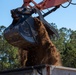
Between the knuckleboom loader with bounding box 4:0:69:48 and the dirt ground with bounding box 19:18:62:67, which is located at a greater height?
the knuckleboom loader with bounding box 4:0:69:48

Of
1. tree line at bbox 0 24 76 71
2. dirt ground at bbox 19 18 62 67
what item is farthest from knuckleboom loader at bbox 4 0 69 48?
tree line at bbox 0 24 76 71

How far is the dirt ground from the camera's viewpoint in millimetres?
5579

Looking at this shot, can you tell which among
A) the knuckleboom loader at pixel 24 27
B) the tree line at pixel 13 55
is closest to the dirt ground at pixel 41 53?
the knuckleboom loader at pixel 24 27

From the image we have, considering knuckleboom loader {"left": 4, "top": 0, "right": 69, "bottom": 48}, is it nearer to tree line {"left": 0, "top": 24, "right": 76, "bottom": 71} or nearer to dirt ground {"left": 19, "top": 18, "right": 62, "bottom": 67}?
dirt ground {"left": 19, "top": 18, "right": 62, "bottom": 67}

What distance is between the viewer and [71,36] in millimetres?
32000

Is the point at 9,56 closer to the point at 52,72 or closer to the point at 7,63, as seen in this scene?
the point at 7,63

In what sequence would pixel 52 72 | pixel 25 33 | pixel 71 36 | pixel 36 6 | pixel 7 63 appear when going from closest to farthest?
pixel 52 72 → pixel 25 33 → pixel 36 6 → pixel 7 63 → pixel 71 36

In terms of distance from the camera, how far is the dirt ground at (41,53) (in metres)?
5.58

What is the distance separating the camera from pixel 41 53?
577 centimetres

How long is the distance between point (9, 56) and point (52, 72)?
22.0 metres

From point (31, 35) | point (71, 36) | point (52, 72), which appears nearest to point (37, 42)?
point (31, 35)

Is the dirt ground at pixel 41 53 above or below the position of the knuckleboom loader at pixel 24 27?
below

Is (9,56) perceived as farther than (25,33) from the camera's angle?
Yes

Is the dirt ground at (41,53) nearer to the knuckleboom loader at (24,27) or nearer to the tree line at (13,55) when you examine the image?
the knuckleboom loader at (24,27)
